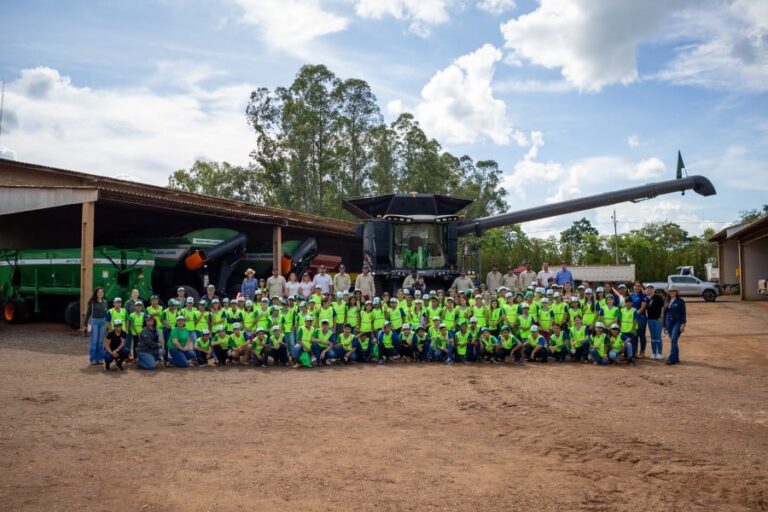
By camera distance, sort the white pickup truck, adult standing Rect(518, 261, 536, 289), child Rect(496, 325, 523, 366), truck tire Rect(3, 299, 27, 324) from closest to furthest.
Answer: child Rect(496, 325, 523, 366) < adult standing Rect(518, 261, 536, 289) < truck tire Rect(3, 299, 27, 324) < the white pickup truck

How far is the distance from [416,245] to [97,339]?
7513 millimetres

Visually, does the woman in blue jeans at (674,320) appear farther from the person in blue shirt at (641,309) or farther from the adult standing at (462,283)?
the adult standing at (462,283)

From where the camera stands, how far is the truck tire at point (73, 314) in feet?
56.8

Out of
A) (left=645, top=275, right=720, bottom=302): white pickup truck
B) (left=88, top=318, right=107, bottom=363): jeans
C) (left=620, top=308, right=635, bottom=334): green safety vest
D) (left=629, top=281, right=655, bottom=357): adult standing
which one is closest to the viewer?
(left=88, top=318, right=107, bottom=363): jeans

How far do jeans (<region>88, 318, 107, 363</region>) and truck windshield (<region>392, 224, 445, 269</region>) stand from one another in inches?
271

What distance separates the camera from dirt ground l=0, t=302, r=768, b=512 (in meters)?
5.03

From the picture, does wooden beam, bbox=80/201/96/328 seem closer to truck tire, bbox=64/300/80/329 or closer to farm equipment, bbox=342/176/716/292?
truck tire, bbox=64/300/80/329

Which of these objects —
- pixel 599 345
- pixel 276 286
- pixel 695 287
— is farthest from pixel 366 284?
pixel 695 287

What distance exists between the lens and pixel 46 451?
6.27m

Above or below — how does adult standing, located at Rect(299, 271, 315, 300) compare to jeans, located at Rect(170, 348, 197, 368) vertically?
above

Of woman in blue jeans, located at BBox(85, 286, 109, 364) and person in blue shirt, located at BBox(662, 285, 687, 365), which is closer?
woman in blue jeans, located at BBox(85, 286, 109, 364)

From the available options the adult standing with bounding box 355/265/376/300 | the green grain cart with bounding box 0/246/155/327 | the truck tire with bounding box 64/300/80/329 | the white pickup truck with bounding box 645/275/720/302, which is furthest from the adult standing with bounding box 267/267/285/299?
the white pickup truck with bounding box 645/275/720/302

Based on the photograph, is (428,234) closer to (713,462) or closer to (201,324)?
(201,324)

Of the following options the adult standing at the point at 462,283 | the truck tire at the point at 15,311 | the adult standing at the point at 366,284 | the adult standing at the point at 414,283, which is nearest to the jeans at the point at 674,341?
the adult standing at the point at 462,283
